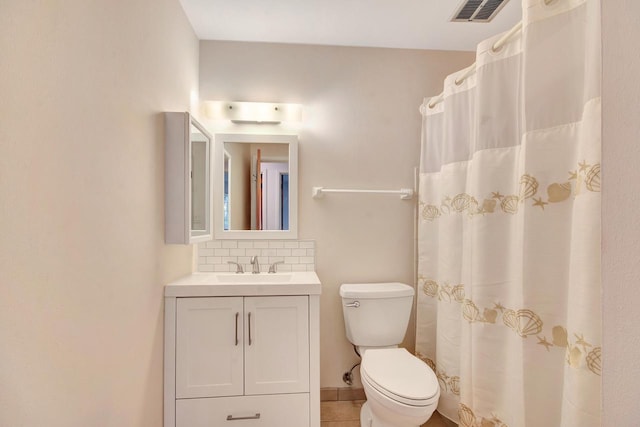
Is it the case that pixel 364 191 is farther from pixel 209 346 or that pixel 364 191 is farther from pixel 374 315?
pixel 209 346

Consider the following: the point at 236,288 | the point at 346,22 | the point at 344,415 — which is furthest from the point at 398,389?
the point at 346,22

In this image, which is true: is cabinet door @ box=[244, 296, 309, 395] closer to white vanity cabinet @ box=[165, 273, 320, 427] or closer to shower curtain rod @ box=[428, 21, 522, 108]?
white vanity cabinet @ box=[165, 273, 320, 427]

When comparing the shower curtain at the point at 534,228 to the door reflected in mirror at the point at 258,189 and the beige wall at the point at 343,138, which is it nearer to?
the beige wall at the point at 343,138

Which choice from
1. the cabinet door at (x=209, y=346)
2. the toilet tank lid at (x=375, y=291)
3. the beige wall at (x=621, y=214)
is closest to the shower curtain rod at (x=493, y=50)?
the beige wall at (x=621, y=214)

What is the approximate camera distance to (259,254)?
2191 millimetres

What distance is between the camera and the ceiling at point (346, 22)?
184 cm

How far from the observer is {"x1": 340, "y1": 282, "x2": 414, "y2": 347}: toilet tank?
6.42ft

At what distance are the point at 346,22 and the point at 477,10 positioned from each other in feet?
2.50

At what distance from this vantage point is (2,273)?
0.72 meters

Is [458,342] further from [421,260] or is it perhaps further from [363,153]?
[363,153]

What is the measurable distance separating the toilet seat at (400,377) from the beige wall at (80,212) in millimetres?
1042

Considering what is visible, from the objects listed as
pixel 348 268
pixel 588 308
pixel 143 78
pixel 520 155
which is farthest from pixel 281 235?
pixel 588 308

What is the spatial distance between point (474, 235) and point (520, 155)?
1.29 feet

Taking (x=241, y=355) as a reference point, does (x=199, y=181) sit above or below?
above
